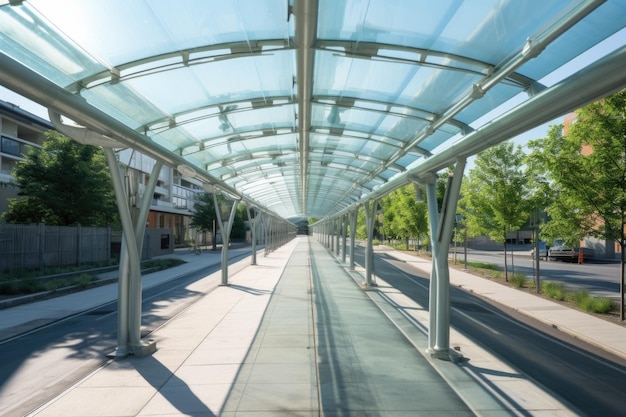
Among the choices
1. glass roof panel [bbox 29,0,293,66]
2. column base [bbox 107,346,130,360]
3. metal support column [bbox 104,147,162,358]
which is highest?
glass roof panel [bbox 29,0,293,66]

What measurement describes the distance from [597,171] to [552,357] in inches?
251

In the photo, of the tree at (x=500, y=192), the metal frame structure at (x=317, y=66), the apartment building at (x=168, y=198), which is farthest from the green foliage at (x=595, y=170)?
the apartment building at (x=168, y=198)

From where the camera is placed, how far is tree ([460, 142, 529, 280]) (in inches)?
808

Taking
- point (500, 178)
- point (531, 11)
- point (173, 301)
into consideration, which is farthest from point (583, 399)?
point (500, 178)

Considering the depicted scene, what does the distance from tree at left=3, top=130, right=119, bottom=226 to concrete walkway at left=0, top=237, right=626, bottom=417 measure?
15.5m

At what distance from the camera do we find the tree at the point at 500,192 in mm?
20516

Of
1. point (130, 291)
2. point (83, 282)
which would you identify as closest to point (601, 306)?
point (130, 291)

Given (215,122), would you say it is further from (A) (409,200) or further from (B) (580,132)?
(A) (409,200)

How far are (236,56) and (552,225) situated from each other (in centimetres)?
1285

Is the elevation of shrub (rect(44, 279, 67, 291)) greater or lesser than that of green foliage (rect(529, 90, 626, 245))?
lesser

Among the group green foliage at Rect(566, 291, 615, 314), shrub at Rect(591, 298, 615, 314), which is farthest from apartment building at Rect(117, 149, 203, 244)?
shrub at Rect(591, 298, 615, 314)

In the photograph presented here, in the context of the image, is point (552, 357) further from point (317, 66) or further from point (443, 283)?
point (317, 66)

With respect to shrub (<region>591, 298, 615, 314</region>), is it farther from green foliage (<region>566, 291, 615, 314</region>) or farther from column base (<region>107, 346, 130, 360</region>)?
column base (<region>107, 346, 130, 360</region>)

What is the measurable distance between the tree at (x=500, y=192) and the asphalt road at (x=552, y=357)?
7649 millimetres
